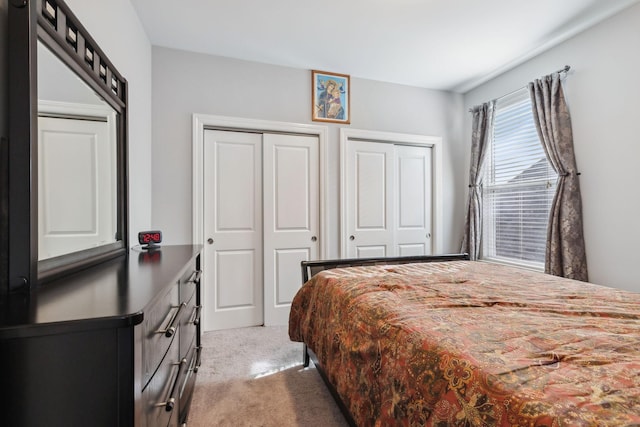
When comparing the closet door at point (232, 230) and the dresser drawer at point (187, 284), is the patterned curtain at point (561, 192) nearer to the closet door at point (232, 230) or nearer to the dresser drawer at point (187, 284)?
the closet door at point (232, 230)

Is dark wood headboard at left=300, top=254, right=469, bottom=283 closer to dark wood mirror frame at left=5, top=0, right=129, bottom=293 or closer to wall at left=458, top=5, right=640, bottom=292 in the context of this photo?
wall at left=458, top=5, right=640, bottom=292

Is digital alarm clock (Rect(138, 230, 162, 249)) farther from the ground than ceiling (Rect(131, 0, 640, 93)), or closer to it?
closer to it

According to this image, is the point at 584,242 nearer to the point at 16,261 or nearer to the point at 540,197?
the point at 540,197

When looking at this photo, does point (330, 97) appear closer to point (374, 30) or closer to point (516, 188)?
point (374, 30)

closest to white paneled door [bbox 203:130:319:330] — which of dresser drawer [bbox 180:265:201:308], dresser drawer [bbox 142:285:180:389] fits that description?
dresser drawer [bbox 180:265:201:308]

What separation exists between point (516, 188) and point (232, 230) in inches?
121

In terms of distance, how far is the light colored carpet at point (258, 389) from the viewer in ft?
5.30

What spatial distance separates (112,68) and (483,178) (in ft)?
12.2

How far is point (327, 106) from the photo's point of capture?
3.28m

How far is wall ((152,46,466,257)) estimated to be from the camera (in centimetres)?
277

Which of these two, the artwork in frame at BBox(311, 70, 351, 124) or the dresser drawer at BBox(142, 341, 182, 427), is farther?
the artwork in frame at BBox(311, 70, 351, 124)

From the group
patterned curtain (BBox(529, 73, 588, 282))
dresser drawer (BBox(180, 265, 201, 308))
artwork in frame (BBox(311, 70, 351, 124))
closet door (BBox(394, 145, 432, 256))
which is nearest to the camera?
dresser drawer (BBox(180, 265, 201, 308))

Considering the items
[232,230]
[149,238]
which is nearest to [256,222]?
[232,230]

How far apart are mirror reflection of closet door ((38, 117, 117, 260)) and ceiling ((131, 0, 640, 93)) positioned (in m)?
1.44
